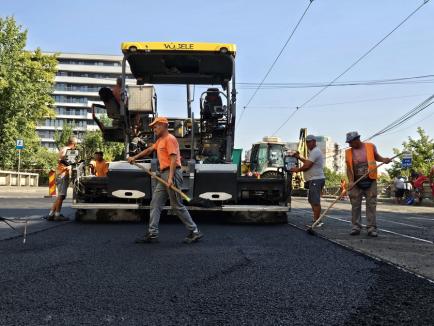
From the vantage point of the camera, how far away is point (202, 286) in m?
3.76

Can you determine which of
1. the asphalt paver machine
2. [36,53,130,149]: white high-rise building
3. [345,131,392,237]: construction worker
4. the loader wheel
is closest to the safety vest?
[345,131,392,237]: construction worker

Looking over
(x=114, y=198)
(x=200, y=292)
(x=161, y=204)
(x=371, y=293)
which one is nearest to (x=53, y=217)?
(x=114, y=198)

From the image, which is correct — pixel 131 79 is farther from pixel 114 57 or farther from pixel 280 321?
pixel 114 57

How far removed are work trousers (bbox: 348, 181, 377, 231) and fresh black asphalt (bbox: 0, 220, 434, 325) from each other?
58.7 inches

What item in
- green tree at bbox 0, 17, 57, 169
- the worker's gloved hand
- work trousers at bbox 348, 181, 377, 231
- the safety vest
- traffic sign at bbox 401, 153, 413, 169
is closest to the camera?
the worker's gloved hand

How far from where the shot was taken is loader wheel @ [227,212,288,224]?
8797mm

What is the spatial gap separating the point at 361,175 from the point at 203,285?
14.7ft

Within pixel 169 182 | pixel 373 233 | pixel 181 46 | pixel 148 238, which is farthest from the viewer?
pixel 181 46

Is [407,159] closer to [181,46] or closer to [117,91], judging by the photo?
[181,46]

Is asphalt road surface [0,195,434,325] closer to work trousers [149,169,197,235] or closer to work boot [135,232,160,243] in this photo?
work boot [135,232,160,243]

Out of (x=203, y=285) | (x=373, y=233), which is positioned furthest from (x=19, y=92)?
(x=203, y=285)

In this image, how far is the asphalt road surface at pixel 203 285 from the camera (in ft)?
9.81

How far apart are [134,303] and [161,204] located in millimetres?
3182

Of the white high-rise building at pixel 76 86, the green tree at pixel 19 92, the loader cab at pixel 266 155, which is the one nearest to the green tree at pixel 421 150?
the loader cab at pixel 266 155
